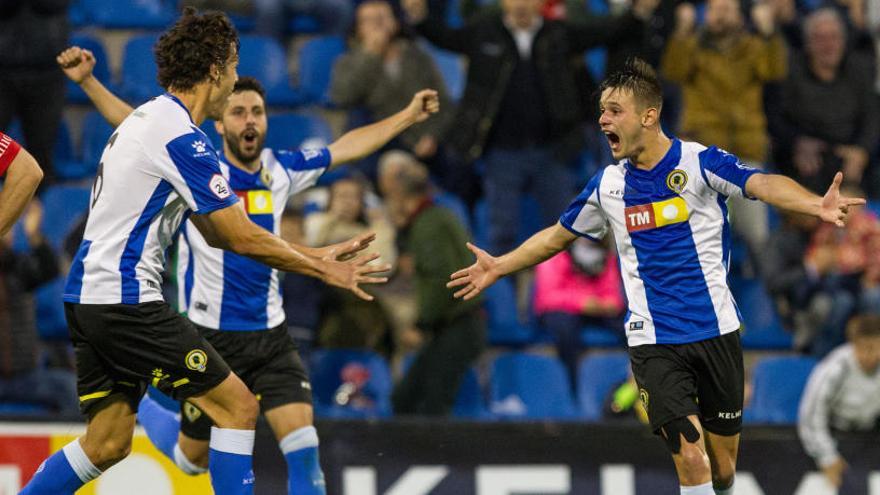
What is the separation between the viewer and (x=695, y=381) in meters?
6.42

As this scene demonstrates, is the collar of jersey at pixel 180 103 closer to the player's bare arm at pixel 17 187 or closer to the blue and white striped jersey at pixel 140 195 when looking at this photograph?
the blue and white striped jersey at pixel 140 195

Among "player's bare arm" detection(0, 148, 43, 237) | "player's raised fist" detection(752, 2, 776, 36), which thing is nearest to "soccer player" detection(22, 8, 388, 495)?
"player's bare arm" detection(0, 148, 43, 237)

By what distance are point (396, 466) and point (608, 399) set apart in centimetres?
172

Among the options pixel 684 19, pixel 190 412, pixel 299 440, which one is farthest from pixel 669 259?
pixel 684 19

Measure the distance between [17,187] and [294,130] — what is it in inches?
217

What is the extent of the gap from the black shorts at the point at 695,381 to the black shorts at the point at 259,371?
1680 millimetres

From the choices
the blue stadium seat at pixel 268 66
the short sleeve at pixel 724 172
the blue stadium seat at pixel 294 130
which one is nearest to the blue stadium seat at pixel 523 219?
the blue stadium seat at pixel 294 130

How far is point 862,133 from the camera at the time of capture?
37.8 ft

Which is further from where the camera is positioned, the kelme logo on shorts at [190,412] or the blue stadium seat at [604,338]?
the blue stadium seat at [604,338]

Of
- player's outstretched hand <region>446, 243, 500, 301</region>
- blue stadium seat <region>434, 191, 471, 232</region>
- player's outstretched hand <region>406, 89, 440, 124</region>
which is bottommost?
blue stadium seat <region>434, 191, 471, 232</region>

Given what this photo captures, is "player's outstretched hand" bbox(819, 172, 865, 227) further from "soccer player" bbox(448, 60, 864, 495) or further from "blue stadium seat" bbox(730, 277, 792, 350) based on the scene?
"blue stadium seat" bbox(730, 277, 792, 350)

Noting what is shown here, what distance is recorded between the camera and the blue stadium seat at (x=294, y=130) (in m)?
11.3

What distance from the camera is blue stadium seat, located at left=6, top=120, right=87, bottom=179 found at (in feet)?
36.2

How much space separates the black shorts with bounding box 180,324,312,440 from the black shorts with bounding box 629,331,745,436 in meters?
1.68
